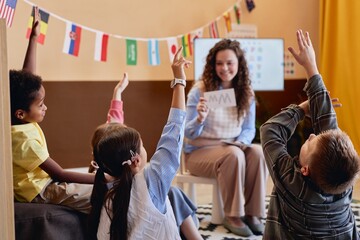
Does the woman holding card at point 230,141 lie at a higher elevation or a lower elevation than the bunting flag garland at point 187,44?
lower

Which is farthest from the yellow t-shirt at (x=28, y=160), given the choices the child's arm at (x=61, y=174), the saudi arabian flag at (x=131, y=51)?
the saudi arabian flag at (x=131, y=51)

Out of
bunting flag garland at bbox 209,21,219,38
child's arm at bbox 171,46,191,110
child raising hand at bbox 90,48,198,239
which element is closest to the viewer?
child raising hand at bbox 90,48,198,239

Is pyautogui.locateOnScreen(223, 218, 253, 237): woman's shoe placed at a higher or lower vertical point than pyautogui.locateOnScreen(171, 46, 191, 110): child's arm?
lower

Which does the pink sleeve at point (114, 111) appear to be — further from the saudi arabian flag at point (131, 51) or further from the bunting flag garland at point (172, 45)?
the bunting flag garland at point (172, 45)

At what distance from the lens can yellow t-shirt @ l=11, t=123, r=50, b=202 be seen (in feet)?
4.90

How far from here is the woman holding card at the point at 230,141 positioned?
2.35m

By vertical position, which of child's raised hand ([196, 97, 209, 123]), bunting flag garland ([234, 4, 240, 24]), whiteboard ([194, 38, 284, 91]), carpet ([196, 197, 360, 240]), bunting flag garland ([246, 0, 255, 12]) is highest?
bunting flag garland ([246, 0, 255, 12])

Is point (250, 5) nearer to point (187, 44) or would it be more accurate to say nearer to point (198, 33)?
point (198, 33)

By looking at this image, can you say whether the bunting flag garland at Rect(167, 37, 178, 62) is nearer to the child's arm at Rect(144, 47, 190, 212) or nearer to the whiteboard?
the whiteboard

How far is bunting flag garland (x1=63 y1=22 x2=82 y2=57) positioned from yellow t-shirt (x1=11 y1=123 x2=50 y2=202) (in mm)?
1420

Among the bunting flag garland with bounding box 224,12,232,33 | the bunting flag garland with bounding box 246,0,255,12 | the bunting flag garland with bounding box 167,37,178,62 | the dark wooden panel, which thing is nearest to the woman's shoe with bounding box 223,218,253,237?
the dark wooden panel

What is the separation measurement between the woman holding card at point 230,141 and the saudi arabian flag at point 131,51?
1.02 meters

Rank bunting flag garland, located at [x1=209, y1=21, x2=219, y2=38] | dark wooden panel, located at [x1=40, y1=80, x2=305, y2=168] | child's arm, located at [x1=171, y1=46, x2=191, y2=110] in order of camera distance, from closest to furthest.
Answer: child's arm, located at [x1=171, y1=46, x2=191, y2=110] < dark wooden panel, located at [x1=40, y1=80, x2=305, y2=168] < bunting flag garland, located at [x1=209, y1=21, x2=219, y2=38]

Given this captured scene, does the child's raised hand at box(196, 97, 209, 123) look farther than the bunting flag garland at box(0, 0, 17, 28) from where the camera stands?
Yes
